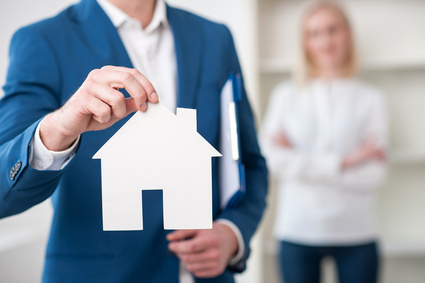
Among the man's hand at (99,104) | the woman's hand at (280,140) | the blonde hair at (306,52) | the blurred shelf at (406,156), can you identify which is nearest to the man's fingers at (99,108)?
the man's hand at (99,104)

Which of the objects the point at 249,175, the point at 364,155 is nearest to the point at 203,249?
the point at 249,175

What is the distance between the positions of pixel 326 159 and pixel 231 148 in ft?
4.49

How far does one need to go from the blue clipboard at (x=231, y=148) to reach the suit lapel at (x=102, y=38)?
0.15 m

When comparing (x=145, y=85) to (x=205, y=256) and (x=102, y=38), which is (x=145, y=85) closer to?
(x=102, y=38)

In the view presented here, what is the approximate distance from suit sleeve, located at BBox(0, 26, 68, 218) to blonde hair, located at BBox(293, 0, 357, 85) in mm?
1661

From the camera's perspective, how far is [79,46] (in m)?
0.65

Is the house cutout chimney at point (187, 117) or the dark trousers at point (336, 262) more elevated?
the house cutout chimney at point (187, 117)

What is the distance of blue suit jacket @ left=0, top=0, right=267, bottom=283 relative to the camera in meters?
0.60

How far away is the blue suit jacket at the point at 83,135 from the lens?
596 millimetres

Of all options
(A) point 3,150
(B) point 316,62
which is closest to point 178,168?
(A) point 3,150

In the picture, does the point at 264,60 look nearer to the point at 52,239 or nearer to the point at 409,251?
the point at 409,251

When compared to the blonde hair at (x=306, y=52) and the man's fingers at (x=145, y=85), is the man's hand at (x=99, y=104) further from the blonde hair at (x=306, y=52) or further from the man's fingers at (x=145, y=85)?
the blonde hair at (x=306, y=52)

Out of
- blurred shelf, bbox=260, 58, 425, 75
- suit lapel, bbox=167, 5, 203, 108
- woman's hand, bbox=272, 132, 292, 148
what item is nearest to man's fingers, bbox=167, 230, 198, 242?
suit lapel, bbox=167, 5, 203, 108

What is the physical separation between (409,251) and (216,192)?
1.85m
